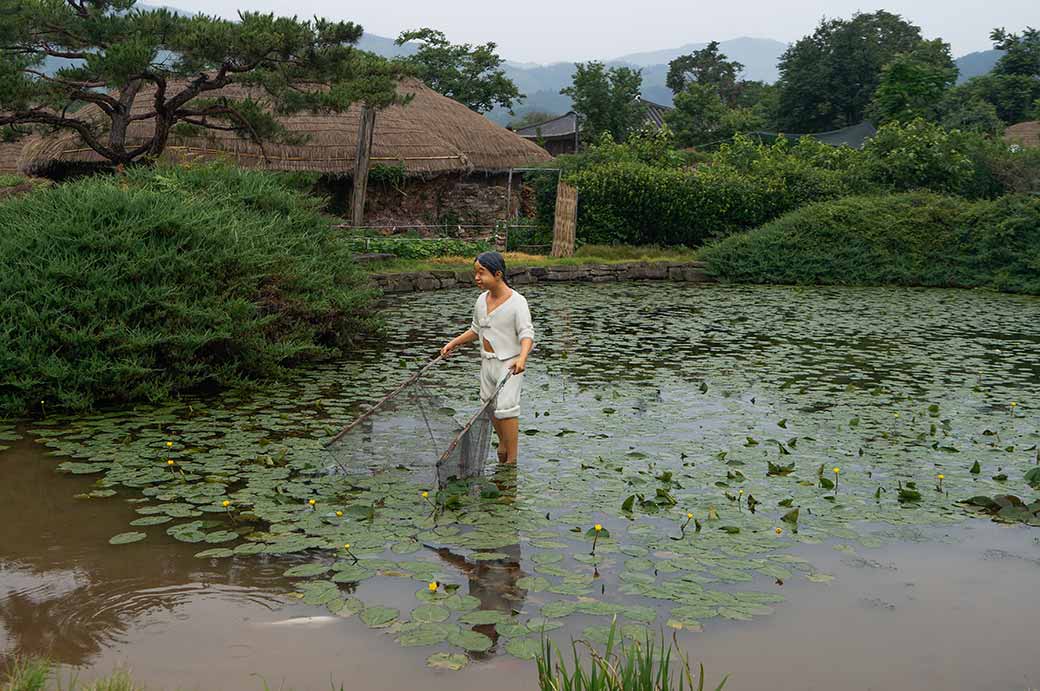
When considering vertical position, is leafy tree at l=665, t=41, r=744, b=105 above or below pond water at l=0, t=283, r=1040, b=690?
above

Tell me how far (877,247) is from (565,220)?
666 cm

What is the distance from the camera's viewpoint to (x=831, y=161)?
2553cm

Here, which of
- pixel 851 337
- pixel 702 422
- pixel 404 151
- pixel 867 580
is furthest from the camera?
pixel 404 151

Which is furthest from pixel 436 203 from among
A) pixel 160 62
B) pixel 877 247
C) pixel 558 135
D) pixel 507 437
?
pixel 507 437

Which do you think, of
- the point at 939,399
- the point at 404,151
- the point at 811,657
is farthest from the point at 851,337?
the point at 404,151

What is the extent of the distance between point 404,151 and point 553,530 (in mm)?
18737

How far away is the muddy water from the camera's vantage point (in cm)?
387

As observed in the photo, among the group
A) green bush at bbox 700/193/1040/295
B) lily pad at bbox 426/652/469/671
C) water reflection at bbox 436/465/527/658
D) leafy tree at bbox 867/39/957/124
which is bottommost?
lily pad at bbox 426/652/469/671

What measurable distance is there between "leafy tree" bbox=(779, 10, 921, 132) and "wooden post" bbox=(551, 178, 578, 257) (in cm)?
2845

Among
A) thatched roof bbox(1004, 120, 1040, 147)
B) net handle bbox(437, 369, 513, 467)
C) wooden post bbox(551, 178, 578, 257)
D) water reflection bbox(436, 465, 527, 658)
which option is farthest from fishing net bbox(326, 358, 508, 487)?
thatched roof bbox(1004, 120, 1040, 147)

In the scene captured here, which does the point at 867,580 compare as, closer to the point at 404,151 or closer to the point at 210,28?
the point at 210,28

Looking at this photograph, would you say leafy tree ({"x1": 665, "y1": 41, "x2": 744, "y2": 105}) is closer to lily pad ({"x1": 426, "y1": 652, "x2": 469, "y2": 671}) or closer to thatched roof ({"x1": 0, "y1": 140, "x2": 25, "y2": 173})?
thatched roof ({"x1": 0, "y1": 140, "x2": 25, "y2": 173})

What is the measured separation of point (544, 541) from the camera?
524cm

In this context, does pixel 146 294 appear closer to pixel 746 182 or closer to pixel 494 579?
pixel 494 579
